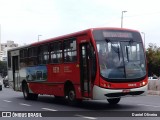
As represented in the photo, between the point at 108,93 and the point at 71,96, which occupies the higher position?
the point at 108,93

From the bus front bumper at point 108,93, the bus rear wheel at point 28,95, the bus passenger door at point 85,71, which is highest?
the bus passenger door at point 85,71

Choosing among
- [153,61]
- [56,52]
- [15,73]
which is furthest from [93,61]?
[153,61]

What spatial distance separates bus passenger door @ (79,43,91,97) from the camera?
1481cm

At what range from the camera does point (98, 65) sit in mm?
14141

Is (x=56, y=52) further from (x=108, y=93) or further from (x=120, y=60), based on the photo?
(x=108, y=93)

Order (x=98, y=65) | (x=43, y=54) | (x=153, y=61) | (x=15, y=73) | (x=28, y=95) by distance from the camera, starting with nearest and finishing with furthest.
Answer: (x=98, y=65), (x=43, y=54), (x=28, y=95), (x=15, y=73), (x=153, y=61)

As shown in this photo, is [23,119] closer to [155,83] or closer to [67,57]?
[67,57]

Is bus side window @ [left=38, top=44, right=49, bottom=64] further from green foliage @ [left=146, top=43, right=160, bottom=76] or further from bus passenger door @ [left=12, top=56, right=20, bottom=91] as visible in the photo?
green foliage @ [left=146, top=43, right=160, bottom=76]

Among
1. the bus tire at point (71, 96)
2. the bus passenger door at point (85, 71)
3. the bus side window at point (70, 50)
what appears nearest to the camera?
the bus passenger door at point (85, 71)

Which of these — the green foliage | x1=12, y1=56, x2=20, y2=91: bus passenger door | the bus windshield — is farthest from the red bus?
the green foliage

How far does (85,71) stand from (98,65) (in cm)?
109

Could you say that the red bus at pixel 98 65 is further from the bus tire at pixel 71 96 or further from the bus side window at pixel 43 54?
the bus side window at pixel 43 54

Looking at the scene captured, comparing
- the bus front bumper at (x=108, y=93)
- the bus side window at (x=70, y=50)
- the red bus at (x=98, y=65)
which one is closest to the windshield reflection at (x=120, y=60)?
the red bus at (x=98, y=65)

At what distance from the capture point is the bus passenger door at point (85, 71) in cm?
1481
